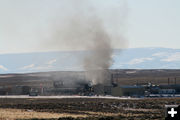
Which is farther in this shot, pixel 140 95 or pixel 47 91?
pixel 47 91

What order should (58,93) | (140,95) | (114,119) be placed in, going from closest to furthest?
(114,119) < (140,95) < (58,93)

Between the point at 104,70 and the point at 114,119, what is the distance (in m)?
117

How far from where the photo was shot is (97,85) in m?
180

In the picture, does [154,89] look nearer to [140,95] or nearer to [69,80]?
[140,95]

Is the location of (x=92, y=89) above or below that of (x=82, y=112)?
above

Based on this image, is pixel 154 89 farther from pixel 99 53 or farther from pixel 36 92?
pixel 36 92

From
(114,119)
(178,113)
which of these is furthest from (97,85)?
(178,113)

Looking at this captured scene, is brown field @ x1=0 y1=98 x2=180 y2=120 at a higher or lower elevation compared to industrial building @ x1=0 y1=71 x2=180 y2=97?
lower

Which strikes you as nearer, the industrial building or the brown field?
the brown field

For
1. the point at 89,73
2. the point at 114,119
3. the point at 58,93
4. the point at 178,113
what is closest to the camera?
the point at 178,113

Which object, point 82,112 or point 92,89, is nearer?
point 82,112

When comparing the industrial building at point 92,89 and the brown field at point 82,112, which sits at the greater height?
the industrial building at point 92,89

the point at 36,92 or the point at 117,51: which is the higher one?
the point at 117,51

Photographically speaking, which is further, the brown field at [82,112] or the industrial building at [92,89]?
the industrial building at [92,89]
